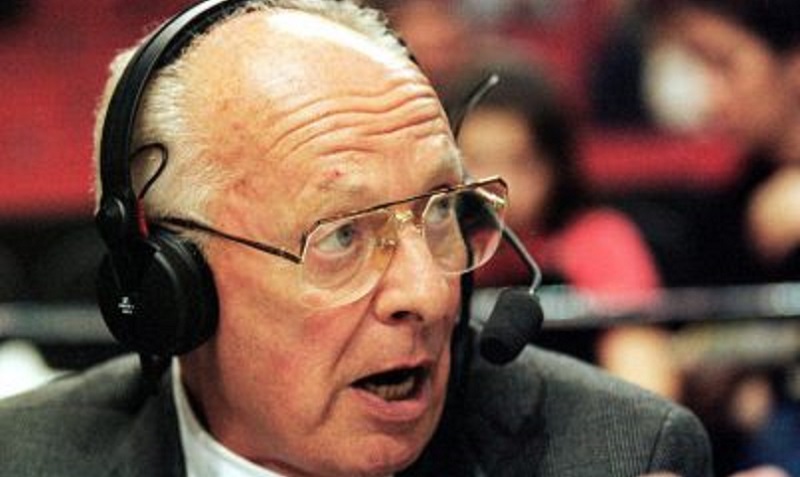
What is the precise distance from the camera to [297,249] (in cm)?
160

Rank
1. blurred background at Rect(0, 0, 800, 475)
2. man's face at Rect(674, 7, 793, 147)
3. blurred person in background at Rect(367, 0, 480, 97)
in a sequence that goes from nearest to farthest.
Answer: blurred background at Rect(0, 0, 800, 475) < man's face at Rect(674, 7, 793, 147) < blurred person in background at Rect(367, 0, 480, 97)

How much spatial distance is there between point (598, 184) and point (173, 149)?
2849mm

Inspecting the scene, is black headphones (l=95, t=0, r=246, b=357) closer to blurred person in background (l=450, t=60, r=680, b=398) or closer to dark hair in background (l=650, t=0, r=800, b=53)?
blurred person in background (l=450, t=60, r=680, b=398)

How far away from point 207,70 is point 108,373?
0.51 meters

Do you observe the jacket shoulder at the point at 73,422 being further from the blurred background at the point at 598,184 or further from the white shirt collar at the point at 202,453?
the blurred background at the point at 598,184

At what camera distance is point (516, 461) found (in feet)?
5.80

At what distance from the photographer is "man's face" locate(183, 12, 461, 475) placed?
1591mm

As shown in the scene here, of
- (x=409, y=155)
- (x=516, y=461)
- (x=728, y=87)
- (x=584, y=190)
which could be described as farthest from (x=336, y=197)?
(x=728, y=87)

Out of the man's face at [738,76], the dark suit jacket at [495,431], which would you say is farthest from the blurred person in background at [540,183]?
the dark suit jacket at [495,431]

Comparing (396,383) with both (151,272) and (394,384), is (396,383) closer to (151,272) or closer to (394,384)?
(394,384)

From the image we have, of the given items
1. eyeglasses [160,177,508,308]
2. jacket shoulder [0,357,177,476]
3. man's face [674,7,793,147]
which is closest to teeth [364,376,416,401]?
eyeglasses [160,177,508,308]

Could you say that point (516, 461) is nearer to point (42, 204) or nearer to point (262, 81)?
point (262, 81)

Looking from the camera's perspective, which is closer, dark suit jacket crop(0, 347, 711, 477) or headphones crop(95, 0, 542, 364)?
headphones crop(95, 0, 542, 364)

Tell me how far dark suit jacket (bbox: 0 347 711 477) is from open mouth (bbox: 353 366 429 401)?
0.59ft
